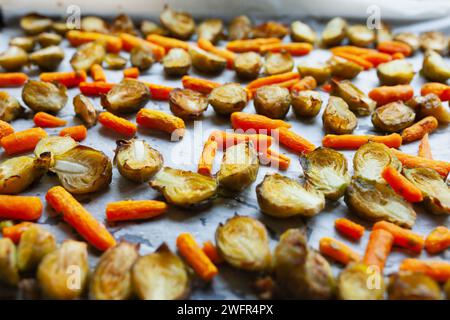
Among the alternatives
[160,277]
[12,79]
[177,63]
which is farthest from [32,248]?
[177,63]

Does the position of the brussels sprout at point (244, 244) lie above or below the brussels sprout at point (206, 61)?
below

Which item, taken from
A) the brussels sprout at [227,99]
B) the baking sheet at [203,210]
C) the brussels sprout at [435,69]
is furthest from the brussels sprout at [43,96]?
the brussels sprout at [435,69]

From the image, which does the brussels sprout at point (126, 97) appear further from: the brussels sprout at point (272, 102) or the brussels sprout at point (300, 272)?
the brussels sprout at point (300, 272)

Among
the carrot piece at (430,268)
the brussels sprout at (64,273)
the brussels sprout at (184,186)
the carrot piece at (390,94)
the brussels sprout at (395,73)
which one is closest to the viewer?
the brussels sprout at (64,273)

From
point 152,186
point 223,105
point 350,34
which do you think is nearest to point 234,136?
point 223,105

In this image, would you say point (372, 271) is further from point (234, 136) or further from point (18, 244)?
point (18, 244)
